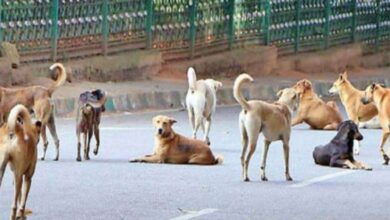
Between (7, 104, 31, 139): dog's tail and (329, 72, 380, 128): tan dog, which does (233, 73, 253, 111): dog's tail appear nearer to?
(7, 104, 31, 139): dog's tail

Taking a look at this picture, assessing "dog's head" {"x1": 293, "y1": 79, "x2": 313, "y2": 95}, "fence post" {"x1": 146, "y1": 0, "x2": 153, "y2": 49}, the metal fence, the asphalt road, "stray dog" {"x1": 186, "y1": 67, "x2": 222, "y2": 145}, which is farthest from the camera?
"fence post" {"x1": 146, "y1": 0, "x2": 153, "y2": 49}

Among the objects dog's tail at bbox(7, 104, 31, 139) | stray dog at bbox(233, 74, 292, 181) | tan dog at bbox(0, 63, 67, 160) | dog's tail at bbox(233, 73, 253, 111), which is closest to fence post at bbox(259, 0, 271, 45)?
tan dog at bbox(0, 63, 67, 160)

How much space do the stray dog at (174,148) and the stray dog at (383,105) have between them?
2.29m

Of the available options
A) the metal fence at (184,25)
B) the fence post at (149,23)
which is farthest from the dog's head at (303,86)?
the fence post at (149,23)

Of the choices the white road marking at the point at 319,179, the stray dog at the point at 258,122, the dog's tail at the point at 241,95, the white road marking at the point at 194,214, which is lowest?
the white road marking at the point at 319,179

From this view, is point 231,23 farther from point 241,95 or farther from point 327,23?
point 241,95

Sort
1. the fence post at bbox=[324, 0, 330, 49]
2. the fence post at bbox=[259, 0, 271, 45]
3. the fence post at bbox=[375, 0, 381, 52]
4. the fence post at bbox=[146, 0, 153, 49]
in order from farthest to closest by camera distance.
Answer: the fence post at bbox=[375, 0, 381, 52] → the fence post at bbox=[324, 0, 330, 49] → the fence post at bbox=[259, 0, 271, 45] → the fence post at bbox=[146, 0, 153, 49]

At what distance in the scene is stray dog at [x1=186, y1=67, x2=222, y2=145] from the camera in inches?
749

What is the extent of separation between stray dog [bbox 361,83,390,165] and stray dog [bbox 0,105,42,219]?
7025 millimetres

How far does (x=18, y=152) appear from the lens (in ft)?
36.5

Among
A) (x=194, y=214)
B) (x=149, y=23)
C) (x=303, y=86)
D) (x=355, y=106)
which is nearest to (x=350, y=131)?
(x=355, y=106)

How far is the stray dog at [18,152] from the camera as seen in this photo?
11102 mm

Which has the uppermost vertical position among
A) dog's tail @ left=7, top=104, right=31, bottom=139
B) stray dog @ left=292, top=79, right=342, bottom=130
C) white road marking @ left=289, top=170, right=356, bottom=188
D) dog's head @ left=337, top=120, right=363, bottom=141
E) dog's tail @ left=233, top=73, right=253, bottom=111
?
dog's tail @ left=7, top=104, right=31, bottom=139

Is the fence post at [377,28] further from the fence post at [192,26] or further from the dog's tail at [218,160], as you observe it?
the dog's tail at [218,160]
